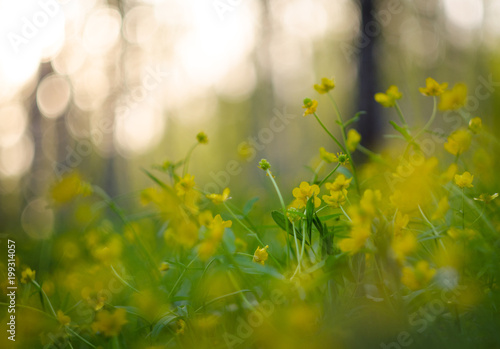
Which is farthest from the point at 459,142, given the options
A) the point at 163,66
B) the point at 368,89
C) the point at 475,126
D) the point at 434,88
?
the point at 163,66

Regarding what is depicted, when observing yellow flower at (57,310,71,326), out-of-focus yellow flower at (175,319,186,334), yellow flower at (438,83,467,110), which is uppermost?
yellow flower at (438,83,467,110)

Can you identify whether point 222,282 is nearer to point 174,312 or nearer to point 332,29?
point 174,312

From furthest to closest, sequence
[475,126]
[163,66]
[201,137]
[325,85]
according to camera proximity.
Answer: [163,66] → [201,137] → [325,85] → [475,126]

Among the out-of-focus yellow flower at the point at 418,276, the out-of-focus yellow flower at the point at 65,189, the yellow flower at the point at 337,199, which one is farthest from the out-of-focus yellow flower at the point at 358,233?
the out-of-focus yellow flower at the point at 65,189

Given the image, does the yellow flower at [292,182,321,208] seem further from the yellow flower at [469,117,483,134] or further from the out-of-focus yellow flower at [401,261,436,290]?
the yellow flower at [469,117,483,134]

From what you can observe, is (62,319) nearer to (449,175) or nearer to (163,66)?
(449,175)

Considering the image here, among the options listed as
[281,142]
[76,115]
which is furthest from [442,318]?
[281,142]

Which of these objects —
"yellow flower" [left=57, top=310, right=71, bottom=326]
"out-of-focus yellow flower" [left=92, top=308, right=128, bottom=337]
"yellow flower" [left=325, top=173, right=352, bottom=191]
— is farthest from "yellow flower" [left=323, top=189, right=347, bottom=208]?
"yellow flower" [left=57, top=310, right=71, bottom=326]
